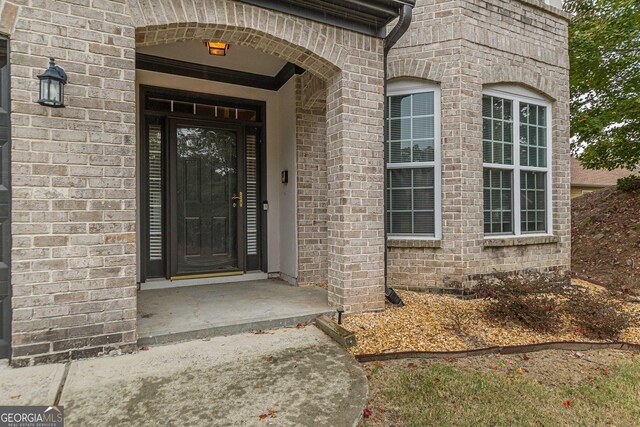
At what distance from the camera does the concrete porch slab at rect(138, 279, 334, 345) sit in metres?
2.99

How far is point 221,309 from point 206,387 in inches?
53.9

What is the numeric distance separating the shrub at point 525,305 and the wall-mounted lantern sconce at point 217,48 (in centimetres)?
396

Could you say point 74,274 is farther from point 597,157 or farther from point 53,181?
point 597,157

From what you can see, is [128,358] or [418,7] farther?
[418,7]

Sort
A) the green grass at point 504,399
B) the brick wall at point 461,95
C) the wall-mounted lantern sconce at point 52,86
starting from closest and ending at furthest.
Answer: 1. the green grass at point 504,399
2. the wall-mounted lantern sconce at point 52,86
3. the brick wall at point 461,95

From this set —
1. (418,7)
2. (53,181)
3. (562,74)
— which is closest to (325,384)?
(53,181)

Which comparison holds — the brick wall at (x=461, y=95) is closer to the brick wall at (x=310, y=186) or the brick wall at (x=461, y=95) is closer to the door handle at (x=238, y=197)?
the brick wall at (x=310, y=186)

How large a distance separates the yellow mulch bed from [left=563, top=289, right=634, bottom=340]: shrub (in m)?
0.10

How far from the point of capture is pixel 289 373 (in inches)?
94.7

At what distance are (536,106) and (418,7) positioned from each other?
7.50 feet

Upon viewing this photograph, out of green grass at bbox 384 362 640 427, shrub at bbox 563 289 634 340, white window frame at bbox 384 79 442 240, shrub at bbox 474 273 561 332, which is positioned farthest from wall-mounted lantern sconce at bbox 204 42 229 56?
shrub at bbox 563 289 634 340

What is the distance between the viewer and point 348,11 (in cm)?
342

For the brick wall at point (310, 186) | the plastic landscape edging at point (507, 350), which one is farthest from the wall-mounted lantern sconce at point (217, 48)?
the plastic landscape edging at point (507, 350)

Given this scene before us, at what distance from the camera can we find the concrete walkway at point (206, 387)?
191 cm
